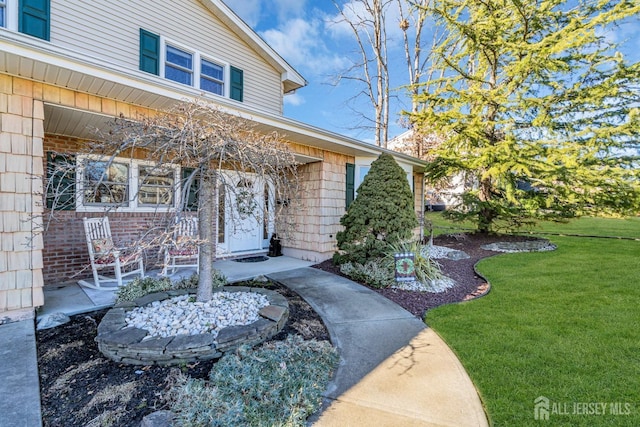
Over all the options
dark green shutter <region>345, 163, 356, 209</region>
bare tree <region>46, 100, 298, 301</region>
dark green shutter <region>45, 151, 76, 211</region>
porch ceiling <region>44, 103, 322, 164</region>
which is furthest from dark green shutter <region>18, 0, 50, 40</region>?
dark green shutter <region>345, 163, 356, 209</region>

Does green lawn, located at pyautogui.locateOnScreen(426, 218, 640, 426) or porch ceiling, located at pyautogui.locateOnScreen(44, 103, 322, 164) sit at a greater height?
porch ceiling, located at pyautogui.locateOnScreen(44, 103, 322, 164)

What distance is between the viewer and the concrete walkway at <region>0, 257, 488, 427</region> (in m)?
2.17

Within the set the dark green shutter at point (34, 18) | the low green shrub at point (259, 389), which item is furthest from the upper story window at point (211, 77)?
the low green shrub at point (259, 389)

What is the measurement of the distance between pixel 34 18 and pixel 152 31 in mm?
2143

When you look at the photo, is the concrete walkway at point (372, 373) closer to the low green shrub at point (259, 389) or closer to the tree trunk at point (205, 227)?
the low green shrub at point (259, 389)

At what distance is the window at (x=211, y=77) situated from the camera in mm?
7961

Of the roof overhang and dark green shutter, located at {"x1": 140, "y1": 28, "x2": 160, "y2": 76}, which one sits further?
dark green shutter, located at {"x1": 140, "y1": 28, "x2": 160, "y2": 76}

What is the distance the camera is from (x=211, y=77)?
8086 millimetres

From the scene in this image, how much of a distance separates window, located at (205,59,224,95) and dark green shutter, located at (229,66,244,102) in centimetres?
27

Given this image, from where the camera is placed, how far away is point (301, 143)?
21.6 ft

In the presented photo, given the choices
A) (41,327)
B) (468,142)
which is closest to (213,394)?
(41,327)

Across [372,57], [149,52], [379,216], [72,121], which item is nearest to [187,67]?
[149,52]

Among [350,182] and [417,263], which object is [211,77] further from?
[417,263]

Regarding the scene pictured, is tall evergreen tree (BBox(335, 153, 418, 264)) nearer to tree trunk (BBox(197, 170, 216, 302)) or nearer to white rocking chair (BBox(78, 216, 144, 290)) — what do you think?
tree trunk (BBox(197, 170, 216, 302))
